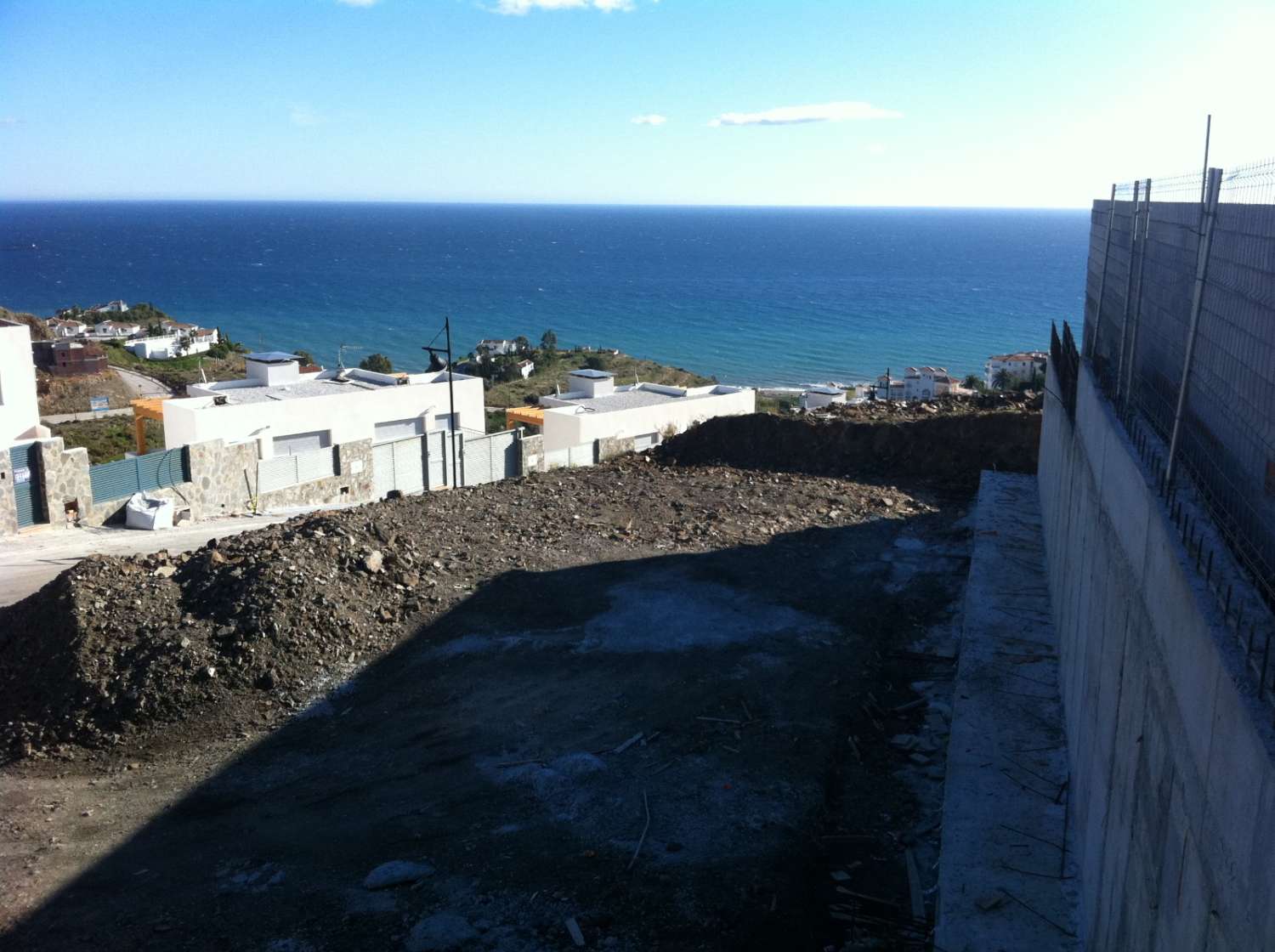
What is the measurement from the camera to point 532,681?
11.8 metres

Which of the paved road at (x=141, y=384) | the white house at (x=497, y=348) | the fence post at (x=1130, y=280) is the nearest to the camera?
the fence post at (x=1130, y=280)

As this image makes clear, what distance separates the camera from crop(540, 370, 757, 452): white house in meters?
33.2

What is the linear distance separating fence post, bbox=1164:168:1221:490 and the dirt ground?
389 cm

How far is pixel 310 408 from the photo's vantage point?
31.5m

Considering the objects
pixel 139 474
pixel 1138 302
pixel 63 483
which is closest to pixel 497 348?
pixel 139 474

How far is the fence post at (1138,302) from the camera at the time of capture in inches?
328

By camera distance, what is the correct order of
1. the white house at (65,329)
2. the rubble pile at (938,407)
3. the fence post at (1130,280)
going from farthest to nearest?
the white house at (65,329) → the rubble pile at (938,407) → the fence post at (1130,280)

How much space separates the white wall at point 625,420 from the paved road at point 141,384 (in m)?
38.2

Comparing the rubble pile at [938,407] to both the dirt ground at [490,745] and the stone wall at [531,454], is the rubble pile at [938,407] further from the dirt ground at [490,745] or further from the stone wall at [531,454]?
the stone wall at [531,454]

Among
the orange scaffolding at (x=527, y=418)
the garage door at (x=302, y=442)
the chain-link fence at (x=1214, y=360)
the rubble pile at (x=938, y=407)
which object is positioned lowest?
the orange scaffolding at (x=527, y=418)

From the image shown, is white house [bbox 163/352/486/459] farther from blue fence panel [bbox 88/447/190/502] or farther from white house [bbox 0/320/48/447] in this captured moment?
blue fence panel [bbox 88/447/190/502]

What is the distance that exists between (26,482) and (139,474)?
2245mm

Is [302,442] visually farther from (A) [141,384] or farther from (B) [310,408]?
(A) [141,384]

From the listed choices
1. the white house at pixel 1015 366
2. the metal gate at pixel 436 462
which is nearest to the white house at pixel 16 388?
the metal gate at pixel 436 462
